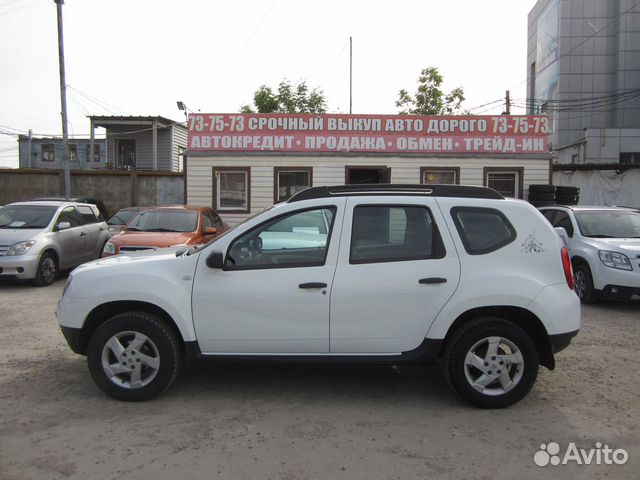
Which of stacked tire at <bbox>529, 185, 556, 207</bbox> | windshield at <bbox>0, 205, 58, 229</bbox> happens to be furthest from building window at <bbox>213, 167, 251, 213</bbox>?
stacked tire at <bbox>529, 185, 556, 207</bbox>

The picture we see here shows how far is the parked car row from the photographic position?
9102 mm

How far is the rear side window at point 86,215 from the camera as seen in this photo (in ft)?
38.2

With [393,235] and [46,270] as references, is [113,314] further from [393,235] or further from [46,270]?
[46,270]

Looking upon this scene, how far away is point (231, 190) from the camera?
15.6 m

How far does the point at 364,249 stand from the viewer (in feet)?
14.1

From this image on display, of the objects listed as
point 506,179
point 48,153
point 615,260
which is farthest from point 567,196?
point 48,153

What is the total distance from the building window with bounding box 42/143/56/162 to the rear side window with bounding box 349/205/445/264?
132ft

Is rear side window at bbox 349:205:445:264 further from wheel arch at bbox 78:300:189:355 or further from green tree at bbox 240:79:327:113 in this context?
green tree at bbox 240:79:327:113

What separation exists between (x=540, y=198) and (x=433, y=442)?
39.5 feet

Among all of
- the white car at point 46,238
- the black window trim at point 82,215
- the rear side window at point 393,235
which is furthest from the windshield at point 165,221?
the rear side window at point 393,235

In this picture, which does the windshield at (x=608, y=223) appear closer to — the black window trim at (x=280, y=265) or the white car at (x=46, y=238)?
the black window trim at (x=280, y=265)

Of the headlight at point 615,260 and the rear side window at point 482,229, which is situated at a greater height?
the rear side window at point 482,229

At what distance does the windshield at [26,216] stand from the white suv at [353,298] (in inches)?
276

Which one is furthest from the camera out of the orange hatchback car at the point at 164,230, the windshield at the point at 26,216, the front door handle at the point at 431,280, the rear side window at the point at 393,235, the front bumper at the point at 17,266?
the windshield at the point at 26,216
